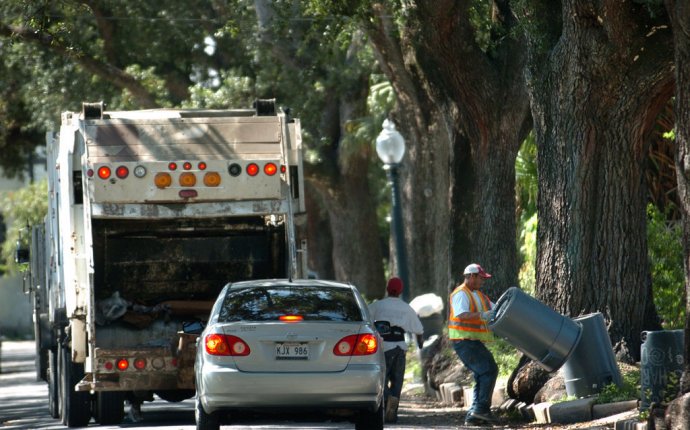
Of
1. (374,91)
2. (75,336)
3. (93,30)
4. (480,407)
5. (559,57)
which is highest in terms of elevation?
(93,30)

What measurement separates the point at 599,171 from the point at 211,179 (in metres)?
3.78

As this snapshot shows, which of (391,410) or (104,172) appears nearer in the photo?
(104,172)

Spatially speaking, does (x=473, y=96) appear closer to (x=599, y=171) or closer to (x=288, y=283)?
(x=599, y=171)

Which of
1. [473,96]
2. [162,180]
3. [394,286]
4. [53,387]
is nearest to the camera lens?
[162,180]

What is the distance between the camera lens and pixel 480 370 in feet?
44.8

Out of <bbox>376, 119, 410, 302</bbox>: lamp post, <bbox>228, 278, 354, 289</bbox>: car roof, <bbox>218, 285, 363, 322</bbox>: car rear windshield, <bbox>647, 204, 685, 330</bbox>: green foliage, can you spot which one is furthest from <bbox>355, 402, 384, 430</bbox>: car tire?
<bbox>376, 119, 410, 302</bbox>: lamp post

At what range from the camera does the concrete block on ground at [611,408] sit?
12.4m

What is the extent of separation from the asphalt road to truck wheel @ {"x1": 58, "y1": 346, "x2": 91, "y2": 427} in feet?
0.47

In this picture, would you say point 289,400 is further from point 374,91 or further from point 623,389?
point 374,91

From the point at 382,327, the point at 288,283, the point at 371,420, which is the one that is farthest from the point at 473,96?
the point at 371,420

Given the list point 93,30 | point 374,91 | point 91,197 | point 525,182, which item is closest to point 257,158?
point 91,197

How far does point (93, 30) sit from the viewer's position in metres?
28.9

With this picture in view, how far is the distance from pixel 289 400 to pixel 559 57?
494 centimetres

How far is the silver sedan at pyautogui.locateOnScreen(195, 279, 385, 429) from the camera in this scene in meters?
10.9
